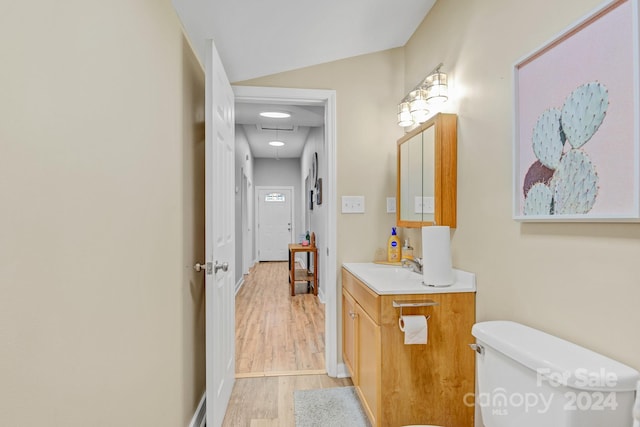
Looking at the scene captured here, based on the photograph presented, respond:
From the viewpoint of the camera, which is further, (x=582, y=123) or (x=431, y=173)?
(x=431, y=173)

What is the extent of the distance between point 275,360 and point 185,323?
1.24m

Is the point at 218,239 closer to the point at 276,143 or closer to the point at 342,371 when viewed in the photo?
the point at 342,371

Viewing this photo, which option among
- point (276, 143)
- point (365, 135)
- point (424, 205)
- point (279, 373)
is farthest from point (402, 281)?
point (276, 143)

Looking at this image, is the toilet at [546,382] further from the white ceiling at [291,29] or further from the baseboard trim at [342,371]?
the white ceiling at [291,29]

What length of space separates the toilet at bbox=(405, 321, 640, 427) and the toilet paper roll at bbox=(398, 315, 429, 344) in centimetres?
28

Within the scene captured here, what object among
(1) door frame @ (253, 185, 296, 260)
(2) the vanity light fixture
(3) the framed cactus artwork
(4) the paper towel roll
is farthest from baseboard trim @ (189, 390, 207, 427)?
(1) door frame @ (253, 185, 296, 260)

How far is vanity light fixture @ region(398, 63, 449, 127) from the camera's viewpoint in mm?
1856

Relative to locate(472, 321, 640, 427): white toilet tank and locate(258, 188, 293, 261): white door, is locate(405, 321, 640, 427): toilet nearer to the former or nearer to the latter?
locate(472, 321, 640, 427): white toilet tank

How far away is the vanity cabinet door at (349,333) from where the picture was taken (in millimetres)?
2021

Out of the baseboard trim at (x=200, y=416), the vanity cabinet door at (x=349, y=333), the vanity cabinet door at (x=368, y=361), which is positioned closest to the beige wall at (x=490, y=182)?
Answer: the vanity cabinet door at (x=349, y=333)

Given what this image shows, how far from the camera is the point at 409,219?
2.17 m

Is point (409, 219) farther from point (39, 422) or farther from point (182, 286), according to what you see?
point (39, 422)

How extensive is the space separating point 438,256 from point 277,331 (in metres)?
2.23

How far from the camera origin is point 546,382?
902 millimetres
